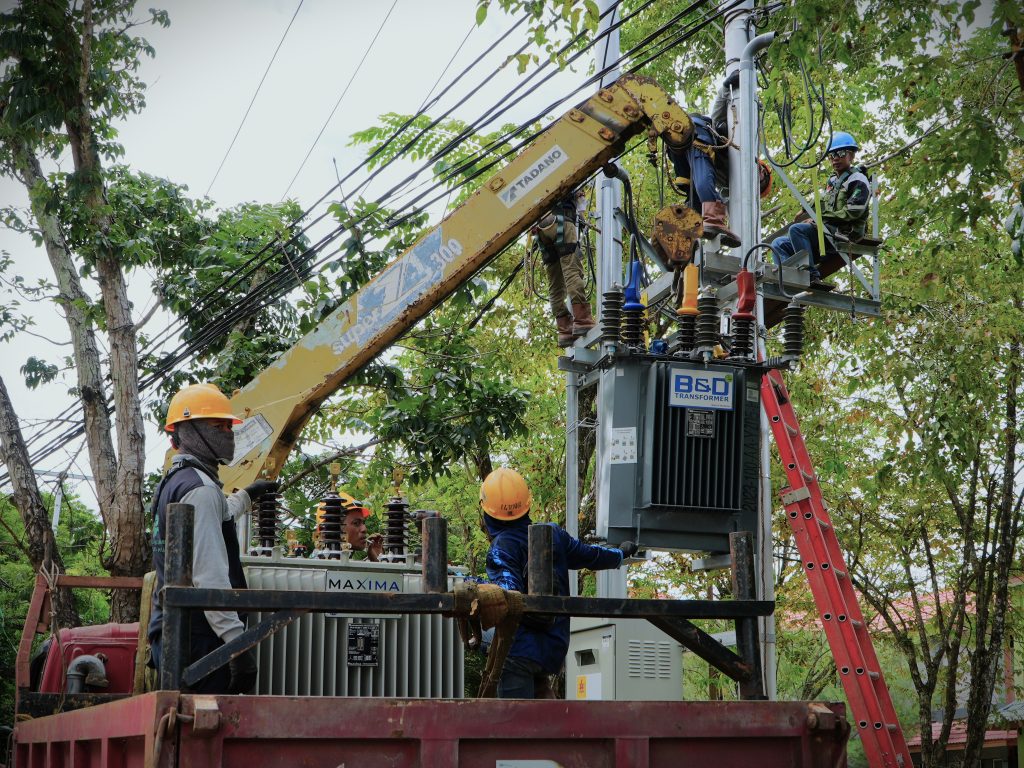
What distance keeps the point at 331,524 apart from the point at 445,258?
246 centimetres

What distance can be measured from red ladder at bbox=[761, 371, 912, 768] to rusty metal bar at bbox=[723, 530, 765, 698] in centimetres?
339

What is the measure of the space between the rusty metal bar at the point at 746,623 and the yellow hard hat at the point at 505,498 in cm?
146

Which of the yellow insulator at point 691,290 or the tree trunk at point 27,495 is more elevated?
the yellow insulator at point 691,290

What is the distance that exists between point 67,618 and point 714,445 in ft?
23.5

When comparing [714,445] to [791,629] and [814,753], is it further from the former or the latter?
[791,629]

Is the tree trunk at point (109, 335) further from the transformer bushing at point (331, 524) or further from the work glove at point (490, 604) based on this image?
the work glove at point (490, 604)

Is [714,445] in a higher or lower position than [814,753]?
higher

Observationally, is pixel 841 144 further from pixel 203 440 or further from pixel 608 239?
pixel 203 440

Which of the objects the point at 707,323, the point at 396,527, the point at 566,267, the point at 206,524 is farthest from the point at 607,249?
the point at 206,524

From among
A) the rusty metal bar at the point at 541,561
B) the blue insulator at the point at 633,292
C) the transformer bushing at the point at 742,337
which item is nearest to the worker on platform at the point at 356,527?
the blue insulator at the point at 633,292

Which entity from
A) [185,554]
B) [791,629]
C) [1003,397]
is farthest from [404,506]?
[791,629]

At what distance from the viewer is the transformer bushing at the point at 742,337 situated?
284 inches

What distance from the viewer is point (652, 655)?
7.80 metres

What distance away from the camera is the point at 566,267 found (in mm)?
9922
